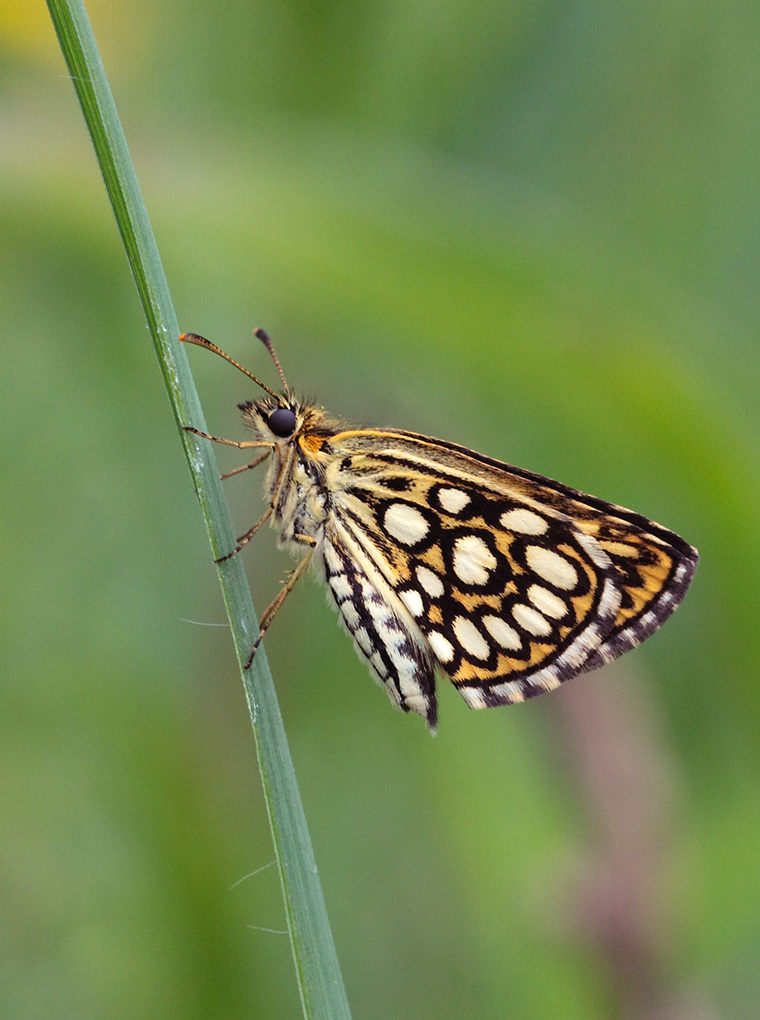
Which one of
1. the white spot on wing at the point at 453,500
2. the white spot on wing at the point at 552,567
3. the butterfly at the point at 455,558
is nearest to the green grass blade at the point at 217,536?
the butterfly at the point at 455,558

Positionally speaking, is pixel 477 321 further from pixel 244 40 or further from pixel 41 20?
pixel 41 20

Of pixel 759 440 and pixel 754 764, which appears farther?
pixel 754 764

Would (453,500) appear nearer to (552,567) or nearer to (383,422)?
(552,567)

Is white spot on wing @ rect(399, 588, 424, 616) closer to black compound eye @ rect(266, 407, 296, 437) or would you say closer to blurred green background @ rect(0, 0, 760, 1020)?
black compound eye @ rect(266, 407, 296, 437)

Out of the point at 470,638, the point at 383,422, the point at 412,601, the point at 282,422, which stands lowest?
the point at 470,638

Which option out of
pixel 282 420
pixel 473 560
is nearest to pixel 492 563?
pixel 473 560

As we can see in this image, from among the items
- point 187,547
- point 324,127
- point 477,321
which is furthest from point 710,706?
point 324,127

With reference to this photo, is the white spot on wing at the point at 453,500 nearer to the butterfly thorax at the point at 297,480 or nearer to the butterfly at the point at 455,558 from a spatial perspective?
the butterfly at the point at 455,558

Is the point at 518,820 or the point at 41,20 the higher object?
the point at 41,20
